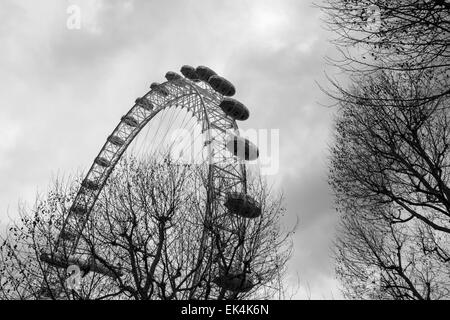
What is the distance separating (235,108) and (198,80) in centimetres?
533

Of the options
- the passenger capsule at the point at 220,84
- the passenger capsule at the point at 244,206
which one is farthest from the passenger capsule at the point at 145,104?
the passenger capsule at the point at 244,206

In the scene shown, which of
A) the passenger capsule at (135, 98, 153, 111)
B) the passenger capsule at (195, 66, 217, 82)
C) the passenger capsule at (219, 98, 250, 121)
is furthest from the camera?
the passenger capsule at (135, 98, 153, 111)

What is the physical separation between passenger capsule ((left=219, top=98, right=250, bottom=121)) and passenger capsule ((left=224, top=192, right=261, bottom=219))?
42.5 ft

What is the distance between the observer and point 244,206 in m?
13.1

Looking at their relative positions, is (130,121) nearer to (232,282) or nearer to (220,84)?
(220,84)

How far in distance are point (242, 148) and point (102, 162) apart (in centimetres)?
1627

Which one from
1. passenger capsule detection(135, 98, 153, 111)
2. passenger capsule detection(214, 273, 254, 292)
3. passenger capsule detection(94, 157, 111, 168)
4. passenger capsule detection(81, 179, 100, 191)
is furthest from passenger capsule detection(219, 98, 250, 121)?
passenger capsule detection(214, 273, 254, 292)

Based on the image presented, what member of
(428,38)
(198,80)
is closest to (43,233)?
(428,38)

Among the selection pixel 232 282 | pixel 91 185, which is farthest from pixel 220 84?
pixel 232 282

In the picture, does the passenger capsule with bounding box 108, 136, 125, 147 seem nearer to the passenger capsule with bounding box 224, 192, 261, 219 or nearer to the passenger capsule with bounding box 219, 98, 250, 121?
the passenger capsule with bounding box 219, 98, 250, 121

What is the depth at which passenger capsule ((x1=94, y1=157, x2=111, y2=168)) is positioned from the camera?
34719 mm

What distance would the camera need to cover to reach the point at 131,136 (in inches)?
1367

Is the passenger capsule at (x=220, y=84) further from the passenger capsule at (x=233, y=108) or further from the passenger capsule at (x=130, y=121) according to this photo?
the passenger capsule at (x=130, y=121)
